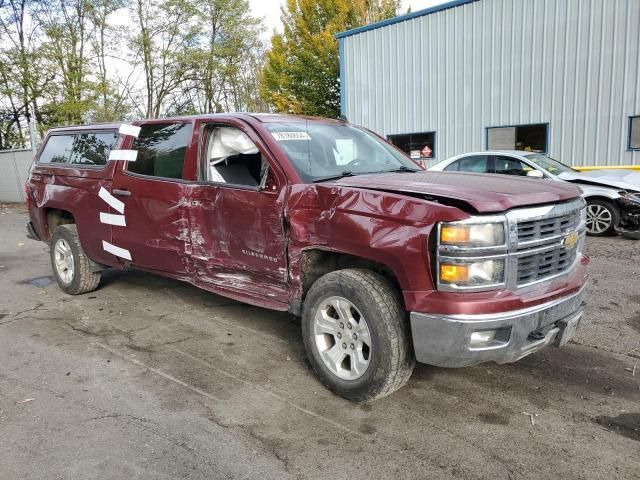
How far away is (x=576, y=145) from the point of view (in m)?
12.4

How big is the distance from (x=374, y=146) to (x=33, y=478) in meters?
3.41

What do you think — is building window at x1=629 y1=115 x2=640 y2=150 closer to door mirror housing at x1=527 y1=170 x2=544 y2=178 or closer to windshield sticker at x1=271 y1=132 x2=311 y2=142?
door mirror housing at x1=527 y1=170 x2=544 y2=178

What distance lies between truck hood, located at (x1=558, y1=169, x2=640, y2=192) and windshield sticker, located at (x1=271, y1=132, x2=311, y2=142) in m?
6.25

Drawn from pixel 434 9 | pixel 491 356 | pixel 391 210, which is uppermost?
pixel 434 9

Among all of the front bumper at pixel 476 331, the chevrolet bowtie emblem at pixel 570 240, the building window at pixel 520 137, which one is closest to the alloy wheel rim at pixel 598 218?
the building window at pixel 520 137

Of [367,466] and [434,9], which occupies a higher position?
[434,9]

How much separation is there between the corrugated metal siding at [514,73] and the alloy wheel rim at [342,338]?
36.5 feet

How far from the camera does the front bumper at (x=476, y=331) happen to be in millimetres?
2756

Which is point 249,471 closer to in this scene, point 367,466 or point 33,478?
point 367,466

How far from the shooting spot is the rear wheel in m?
8.34

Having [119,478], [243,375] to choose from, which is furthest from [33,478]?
[243,375]

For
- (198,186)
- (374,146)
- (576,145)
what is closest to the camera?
(198,186)

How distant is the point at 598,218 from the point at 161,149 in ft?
23.7

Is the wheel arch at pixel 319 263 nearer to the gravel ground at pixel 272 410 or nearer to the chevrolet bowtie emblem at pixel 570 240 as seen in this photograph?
the gravel ground at pixel 272 410
